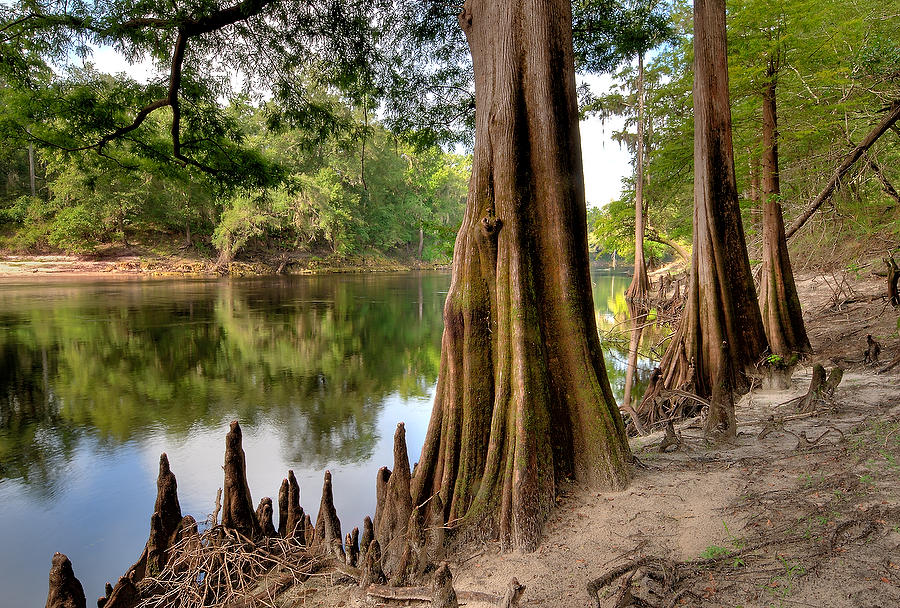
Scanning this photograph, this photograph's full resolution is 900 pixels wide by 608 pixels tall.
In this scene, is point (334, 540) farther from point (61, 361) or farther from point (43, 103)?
point (61, 361)

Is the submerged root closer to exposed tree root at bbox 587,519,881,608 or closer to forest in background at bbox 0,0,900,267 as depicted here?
exposed tree root at bbox 587,519,881,608

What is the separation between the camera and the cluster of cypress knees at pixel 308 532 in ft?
9.43

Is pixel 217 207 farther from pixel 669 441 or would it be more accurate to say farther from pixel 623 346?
pixel 669 441

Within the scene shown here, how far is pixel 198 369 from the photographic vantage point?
13180 mm

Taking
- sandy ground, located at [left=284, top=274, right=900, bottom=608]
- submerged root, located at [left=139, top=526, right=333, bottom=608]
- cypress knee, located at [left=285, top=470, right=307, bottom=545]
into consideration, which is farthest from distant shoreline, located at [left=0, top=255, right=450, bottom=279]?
sandy ground, located at [left=284, top=274, right=900, bottom=608]

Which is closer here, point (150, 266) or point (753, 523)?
point (753, 523)

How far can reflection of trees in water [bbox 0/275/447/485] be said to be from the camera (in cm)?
888

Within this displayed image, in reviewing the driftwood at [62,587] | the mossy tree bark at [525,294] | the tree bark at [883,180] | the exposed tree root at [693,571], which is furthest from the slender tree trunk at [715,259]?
the driftwood at [62,587]

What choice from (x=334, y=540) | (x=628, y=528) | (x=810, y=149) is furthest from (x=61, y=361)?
(x=810, y=149)

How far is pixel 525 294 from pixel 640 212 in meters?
15.4

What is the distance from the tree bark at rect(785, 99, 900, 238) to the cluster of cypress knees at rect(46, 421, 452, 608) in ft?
20.2

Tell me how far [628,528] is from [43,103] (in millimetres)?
9370

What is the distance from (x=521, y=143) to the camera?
3.64 metres

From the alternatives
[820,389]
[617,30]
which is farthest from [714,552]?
[617,30]
